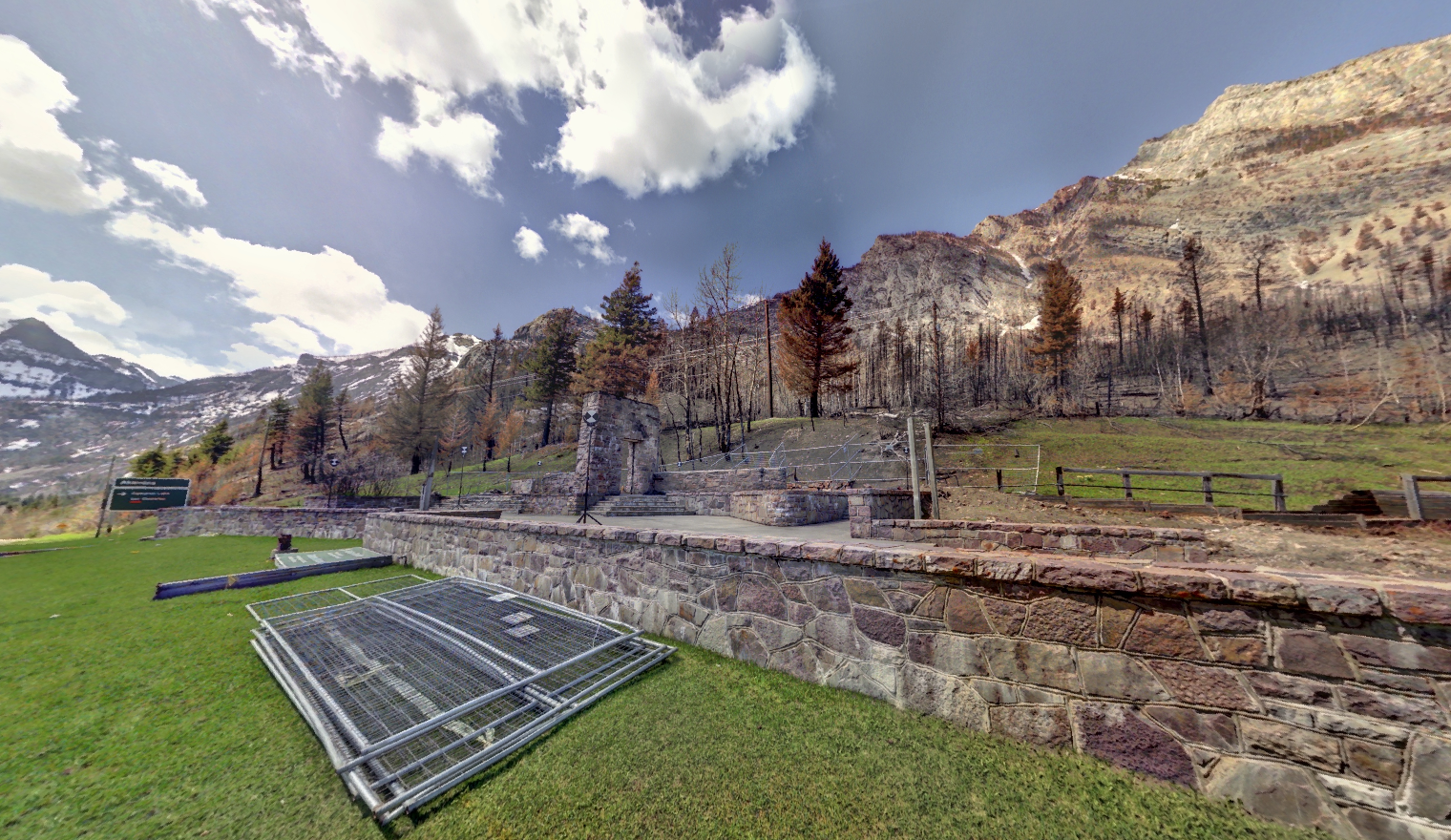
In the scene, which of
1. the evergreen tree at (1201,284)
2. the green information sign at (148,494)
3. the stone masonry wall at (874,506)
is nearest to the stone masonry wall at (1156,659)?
the stone masonry wall at (874,506)

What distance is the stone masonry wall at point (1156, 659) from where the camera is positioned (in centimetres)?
171

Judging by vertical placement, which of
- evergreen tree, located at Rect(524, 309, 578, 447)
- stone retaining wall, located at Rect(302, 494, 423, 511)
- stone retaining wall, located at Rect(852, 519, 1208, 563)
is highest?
evergreen tree, located at Rect(524, 309, 578, 447)

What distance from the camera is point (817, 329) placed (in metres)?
24.9

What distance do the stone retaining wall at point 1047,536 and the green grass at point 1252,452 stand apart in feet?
16.7

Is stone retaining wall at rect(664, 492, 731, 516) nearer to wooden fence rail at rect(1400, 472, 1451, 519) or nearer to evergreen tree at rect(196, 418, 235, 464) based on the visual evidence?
wooden fence rail at rect(1400, 472, 1451, 519)

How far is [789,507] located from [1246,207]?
215 ft

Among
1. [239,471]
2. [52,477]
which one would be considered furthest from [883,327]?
[52,477]

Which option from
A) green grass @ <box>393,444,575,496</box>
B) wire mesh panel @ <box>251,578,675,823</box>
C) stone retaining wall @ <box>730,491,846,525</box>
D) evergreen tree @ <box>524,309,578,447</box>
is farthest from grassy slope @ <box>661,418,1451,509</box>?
evergreen tree @ <box>524,309,578,447</box>

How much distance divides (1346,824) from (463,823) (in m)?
3.81

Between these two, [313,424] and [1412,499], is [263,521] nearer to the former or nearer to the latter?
[1412,499]

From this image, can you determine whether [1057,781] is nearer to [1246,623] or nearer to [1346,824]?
[1346,824]

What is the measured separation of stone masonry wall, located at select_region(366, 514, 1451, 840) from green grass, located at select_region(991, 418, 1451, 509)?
35.2ft

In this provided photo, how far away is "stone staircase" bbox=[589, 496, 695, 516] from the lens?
1102 centimetres

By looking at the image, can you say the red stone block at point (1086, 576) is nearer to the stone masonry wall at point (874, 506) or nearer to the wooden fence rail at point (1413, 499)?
the stone masonry wall at point (874, 506)
